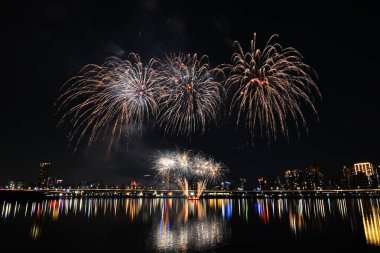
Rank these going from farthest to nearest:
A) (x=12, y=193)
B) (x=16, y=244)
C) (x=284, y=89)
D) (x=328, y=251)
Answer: (x=12, y=193) < (x=284, y=89) < (x=16, y=244) < (x=328, y=251)

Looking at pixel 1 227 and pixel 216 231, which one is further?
pixel 1 227

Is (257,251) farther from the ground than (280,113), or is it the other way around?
(280,113)

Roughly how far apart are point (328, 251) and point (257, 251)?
4.39m

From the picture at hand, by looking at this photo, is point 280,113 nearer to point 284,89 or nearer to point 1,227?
point 284,89

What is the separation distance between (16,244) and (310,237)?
71.7 ft

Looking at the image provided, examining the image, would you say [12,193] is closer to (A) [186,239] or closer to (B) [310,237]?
(A) [186,239]

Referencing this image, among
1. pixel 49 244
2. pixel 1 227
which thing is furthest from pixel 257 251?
pixel 1 227

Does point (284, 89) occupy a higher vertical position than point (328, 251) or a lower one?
higher

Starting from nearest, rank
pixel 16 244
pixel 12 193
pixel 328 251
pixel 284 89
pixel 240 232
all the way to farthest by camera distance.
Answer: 1. pixel 328 251
2. pixel 16 244
3. pixel 240 232
4. pixel 284 89
5. pixel 12 193

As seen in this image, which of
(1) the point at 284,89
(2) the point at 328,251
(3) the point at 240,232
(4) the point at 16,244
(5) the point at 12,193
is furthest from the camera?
(5) the point at 12,193

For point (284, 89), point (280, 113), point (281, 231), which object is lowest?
point (281, 231)

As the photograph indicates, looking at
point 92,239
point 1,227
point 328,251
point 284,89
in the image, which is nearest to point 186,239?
→ point 92,239

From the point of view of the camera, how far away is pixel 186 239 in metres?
21.2

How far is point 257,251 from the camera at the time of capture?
18266 millimetres
